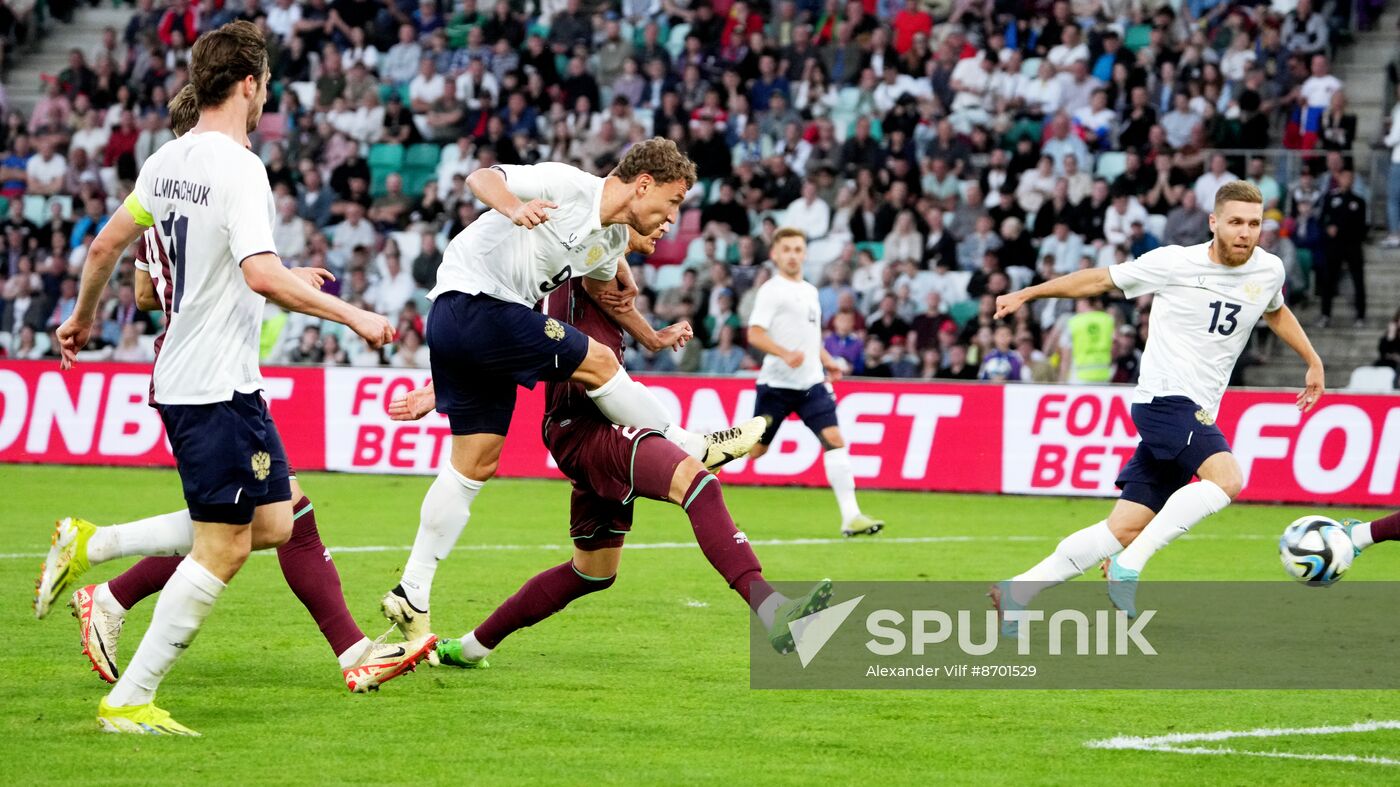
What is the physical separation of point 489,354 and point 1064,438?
38.1ft

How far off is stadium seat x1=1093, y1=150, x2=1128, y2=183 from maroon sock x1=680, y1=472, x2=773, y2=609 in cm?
1672

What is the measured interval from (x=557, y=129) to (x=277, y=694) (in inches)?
744

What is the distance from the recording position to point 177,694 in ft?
23.2

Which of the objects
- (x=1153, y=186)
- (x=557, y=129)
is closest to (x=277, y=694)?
(x=1153, y=186)

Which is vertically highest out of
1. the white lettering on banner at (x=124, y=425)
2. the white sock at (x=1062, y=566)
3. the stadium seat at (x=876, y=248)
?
the white sock at (x=1062, y=566)

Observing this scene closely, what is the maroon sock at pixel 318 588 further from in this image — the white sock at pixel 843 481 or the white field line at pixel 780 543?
the white sock at pixel 843 481

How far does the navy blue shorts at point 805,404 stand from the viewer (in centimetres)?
1526

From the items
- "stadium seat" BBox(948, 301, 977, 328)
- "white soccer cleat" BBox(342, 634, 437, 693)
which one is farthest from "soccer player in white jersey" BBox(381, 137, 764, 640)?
"stadium seat" BBox(948, 301, 977, 328)

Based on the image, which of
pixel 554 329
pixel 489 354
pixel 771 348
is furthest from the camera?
pixel 771 348

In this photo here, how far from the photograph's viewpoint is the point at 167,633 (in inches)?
244

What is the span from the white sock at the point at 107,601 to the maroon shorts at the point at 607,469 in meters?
1.91

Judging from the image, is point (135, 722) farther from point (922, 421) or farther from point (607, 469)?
point (922, 421)

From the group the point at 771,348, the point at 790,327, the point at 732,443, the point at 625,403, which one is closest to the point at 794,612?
the point at 625,403

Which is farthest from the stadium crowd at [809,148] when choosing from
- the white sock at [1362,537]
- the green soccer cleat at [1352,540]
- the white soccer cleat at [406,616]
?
the white soccer cleat at [406,616]
